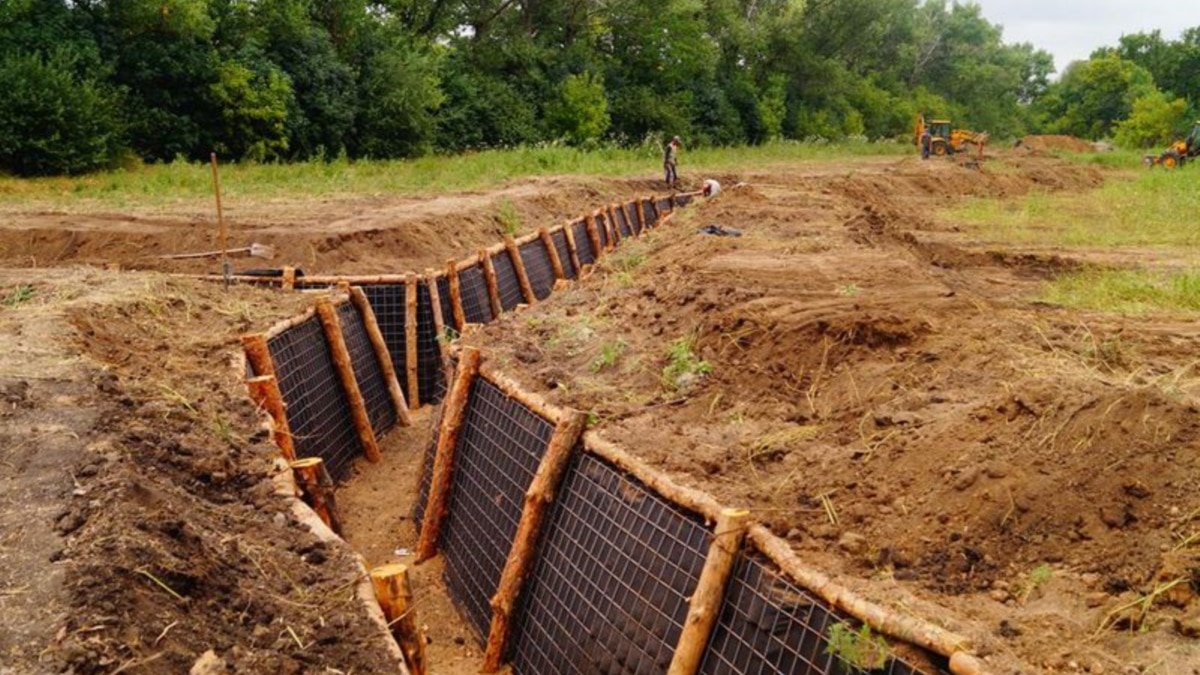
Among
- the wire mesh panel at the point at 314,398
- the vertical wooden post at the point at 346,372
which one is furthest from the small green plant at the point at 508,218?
the wire mesh panel at the point at 314,398

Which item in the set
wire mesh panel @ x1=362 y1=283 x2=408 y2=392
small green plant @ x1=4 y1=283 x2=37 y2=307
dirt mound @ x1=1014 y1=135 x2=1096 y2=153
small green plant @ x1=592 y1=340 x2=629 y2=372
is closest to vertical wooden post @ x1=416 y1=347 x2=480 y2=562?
small green plant @ x1=592 y1=340 x2=629 y2=372

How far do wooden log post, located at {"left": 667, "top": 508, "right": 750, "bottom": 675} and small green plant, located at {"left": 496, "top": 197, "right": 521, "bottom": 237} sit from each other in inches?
468

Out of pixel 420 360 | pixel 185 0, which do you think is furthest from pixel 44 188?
pixel 420 360

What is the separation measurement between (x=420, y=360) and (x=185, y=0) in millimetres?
16318

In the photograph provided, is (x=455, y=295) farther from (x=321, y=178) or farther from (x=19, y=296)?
(x=321, y=178)

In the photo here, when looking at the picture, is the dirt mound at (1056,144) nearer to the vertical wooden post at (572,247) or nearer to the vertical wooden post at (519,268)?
the vertical wooden post at (572,247)

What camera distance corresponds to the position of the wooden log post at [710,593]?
4316mm

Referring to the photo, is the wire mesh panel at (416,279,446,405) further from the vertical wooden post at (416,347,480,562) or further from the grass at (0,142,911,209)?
the grass at (0,142,911,209)

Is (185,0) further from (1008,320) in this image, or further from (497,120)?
(1008,320)

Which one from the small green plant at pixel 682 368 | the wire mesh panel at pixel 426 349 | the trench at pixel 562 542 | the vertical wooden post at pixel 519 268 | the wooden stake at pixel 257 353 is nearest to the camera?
the trench at pixel 562 542

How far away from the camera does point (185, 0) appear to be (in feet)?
74.5

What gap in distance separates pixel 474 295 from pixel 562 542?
6.40 metres

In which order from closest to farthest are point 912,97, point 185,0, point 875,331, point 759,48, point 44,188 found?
point 875,331 < point 44,188 < point 185,0 < point 759,48 < point 912,97

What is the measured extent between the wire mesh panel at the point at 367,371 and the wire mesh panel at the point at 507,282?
256 centimetres
